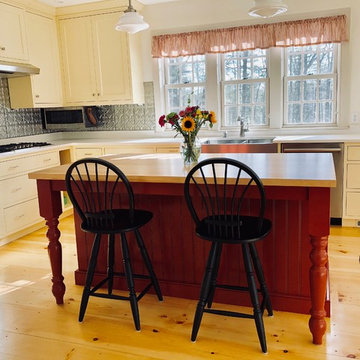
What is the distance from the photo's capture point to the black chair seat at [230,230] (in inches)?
83.3

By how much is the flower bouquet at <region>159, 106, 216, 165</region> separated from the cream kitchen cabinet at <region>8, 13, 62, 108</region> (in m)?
2.66

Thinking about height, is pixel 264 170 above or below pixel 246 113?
below

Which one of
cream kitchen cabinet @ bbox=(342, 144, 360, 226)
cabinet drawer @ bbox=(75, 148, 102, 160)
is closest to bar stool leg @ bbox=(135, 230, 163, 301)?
cream kitchen cabinet @ bbox=(342, 144, 360, 226)

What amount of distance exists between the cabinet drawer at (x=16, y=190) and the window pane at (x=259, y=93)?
9.11 ft

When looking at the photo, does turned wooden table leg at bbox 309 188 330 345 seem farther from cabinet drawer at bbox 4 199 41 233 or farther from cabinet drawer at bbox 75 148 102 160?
cabinet drawer at bbox 75 148 102 160

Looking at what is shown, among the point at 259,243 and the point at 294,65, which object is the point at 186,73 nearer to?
the point at 294,65

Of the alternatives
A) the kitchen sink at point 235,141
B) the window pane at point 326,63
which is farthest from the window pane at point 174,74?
the window pane at point 326,63

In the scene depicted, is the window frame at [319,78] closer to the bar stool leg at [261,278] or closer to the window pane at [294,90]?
the window pane at [294,90]

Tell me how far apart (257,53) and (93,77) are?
→ 2.04 metres

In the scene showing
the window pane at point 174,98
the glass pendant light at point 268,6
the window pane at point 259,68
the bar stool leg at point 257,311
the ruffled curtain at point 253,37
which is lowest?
the bar stool leg at point 257,311

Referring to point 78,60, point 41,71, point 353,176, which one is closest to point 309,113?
point 353,176

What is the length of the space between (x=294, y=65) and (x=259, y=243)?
2.86m

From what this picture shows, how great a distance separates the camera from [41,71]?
4.88 metres

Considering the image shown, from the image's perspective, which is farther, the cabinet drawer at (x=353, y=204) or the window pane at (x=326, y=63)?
the window pane at (x=326, y=63)
